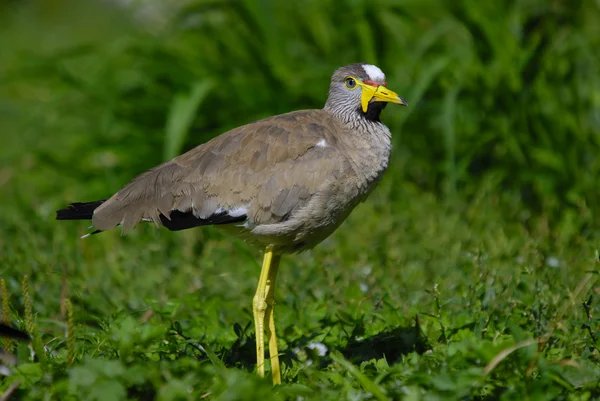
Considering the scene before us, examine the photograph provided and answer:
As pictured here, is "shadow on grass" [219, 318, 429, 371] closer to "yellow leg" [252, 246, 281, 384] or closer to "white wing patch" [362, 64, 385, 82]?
"yellow leg" [252, 246, 281, 384]

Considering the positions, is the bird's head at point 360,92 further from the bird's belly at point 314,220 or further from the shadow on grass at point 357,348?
the shadow on grass at point 357,348

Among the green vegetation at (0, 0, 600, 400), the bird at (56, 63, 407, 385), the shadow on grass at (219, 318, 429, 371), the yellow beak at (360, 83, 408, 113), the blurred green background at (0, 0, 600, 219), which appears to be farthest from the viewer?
the blurred green background at (0, 0, 600, 219)

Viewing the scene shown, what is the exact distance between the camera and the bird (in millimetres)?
3586

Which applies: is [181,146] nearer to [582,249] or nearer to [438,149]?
[438,149]

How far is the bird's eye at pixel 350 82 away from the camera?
13.1 ft

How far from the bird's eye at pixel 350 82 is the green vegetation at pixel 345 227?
3.00ft

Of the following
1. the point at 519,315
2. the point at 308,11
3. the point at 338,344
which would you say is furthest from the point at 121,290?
the point at 308,11

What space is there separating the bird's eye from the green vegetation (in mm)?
914

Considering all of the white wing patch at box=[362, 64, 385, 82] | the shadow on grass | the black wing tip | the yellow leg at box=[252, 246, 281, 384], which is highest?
the white wing patch at box=[362, 64, 385, 82]

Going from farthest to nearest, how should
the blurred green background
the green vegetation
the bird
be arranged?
the blurred green background → the bird → the green vegetation

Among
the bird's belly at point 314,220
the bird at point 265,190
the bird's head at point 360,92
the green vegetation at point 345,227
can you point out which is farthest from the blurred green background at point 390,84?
the bird's belly at point 314,220

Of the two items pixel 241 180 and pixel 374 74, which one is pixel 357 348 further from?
pixel 374 74

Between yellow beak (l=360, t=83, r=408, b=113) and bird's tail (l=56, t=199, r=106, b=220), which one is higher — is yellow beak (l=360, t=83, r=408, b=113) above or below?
above

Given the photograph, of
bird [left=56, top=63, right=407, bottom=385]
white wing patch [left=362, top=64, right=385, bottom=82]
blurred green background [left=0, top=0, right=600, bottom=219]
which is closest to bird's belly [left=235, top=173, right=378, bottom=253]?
bird [left=56, top=63, right=407, bottom=385]
